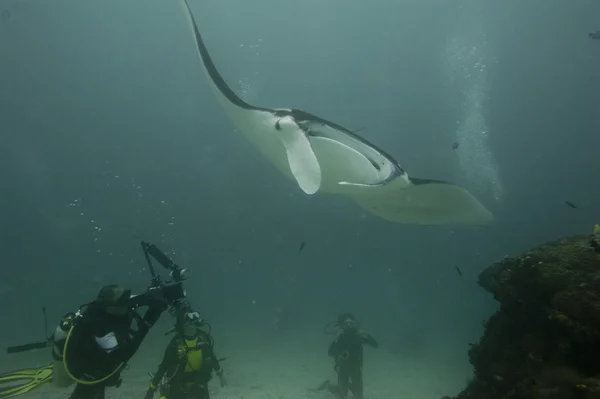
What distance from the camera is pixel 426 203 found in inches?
183

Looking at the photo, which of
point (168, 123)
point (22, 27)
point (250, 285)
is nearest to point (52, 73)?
point (22, 27)

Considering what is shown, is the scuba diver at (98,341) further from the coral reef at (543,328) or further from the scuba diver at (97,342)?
the coral reef at (543,328)

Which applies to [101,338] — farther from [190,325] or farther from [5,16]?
[5,16]

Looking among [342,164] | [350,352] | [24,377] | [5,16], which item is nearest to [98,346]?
[24,377]

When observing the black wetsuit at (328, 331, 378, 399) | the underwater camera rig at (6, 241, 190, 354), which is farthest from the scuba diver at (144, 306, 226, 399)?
the black wetsuit at (328, 331, 378, 399)

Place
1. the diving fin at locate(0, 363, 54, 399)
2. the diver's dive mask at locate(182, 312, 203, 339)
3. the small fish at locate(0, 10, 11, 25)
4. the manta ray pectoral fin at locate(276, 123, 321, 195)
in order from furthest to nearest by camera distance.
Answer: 1. the small fish at locate(0, 10, 11, 25)
2. the diver's dive mask at locate(182, 312, 203, 339)
3. the diving fin at locate(0, 363, 54, 399)
4. the manta ray pectoral fin at locate(276, 123, 321, 195)

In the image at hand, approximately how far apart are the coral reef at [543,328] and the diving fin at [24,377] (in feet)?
15.6

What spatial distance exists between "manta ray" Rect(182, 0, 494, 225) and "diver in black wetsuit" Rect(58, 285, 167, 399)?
2211 mm

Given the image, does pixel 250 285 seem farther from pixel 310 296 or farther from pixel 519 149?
pixel 519 149

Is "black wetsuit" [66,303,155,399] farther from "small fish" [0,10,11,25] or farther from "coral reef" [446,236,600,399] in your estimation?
"small fish" [0,10,11,25]

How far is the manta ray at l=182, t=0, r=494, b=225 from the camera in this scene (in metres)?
3.67

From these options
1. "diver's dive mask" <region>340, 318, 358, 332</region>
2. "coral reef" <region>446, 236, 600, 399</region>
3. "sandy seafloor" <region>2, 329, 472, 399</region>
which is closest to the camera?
"coral reef" <region>446, 236, 600, 399</region>

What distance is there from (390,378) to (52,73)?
39.9 meters

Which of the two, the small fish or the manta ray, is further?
the small fish
